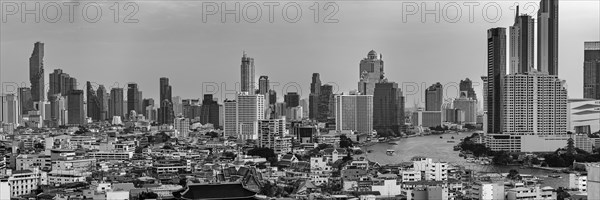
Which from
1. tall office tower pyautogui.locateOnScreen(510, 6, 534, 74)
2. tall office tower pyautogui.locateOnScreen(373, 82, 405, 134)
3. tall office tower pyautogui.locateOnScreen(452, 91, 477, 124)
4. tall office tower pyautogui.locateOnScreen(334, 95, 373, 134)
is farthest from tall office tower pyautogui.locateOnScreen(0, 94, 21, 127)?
tall office tower pyautogui.locateOnScreen(452, 91, 477, 124)

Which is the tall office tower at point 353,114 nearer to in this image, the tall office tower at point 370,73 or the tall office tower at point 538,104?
the tall office tower at point 370,73

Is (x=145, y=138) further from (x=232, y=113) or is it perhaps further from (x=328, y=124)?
(x=328, y=124)

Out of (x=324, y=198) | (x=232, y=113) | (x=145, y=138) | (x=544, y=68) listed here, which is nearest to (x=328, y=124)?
(x=232, y=113)

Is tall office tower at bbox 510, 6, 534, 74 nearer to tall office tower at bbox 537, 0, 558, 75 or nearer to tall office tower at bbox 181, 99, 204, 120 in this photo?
tall office tower at bbox 537, 0, 558, 75

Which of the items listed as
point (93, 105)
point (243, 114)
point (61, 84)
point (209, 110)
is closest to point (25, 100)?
point (61, 84)

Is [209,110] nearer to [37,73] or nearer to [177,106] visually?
[177,106]

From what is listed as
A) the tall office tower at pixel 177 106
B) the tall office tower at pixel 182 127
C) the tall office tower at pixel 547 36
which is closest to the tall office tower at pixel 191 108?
the tall office tower at pixel 177 106
